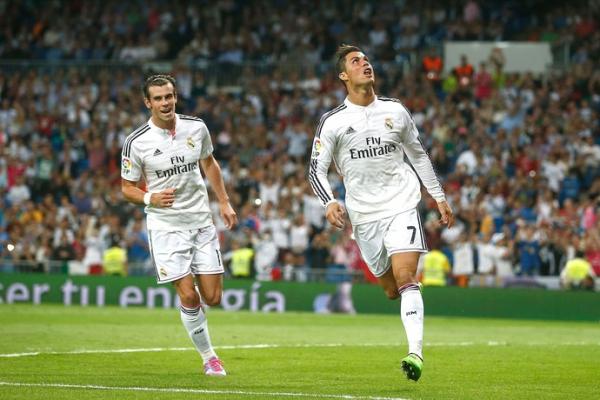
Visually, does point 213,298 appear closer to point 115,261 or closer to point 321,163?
point 321,163

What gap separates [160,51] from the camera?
36719 mm

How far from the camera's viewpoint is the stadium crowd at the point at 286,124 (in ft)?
92.2

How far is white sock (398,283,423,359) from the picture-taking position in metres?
11.1

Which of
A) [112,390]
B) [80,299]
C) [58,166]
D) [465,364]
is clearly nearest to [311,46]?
[58,166]

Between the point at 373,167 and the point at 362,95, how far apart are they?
67 centimetres

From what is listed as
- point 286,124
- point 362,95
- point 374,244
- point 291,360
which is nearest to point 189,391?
point 374,244

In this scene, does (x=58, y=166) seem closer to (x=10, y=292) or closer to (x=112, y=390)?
(x=10, y=292)

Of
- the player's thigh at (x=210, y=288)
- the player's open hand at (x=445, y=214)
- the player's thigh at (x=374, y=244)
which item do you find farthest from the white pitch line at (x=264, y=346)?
the player's open hand at (x=445, y=214)

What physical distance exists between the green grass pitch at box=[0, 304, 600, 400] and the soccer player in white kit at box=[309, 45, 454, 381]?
1.27 m

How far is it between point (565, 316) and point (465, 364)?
11.8 meters

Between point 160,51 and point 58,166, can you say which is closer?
point 58,166

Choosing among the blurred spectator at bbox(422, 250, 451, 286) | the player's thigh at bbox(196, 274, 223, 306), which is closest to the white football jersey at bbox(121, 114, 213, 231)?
the player's thigh at bbox(196, 274, 223, 306)

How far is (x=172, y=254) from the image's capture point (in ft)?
40.4

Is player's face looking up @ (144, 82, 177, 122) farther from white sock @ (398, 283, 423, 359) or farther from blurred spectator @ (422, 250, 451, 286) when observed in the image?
blurred spectator @ (422, 250, 451, 286)
